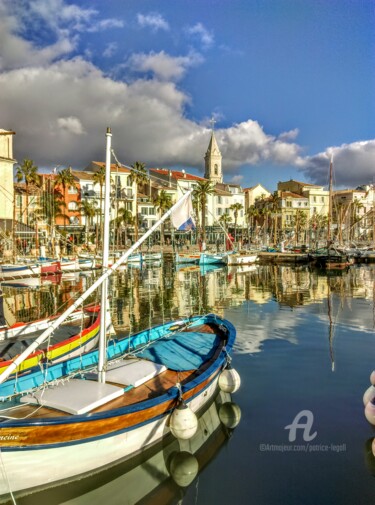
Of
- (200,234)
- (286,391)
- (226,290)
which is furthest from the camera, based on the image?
(200,234)

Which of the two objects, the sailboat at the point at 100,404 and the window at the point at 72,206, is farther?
the window at the point at 72,206

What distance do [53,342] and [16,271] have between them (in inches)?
1410

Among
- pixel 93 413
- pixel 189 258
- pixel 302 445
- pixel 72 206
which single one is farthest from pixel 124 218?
pixel 93 413

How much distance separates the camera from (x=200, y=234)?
97.8 metres

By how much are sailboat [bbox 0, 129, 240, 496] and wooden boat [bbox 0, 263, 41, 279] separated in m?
37.8

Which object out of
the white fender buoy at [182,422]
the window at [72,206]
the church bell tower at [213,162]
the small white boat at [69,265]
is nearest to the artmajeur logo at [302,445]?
the white fender buoy at [182,422]

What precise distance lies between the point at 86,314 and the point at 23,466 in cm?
1202

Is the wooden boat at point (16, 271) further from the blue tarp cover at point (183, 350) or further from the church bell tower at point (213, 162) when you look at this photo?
the church bell tower at point (213, 162)

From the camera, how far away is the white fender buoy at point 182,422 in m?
10.3

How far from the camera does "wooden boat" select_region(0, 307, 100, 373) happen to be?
1387 cm

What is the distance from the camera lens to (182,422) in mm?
10305

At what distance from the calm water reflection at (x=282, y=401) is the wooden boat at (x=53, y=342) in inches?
81.8

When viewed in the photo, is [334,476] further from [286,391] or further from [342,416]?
[286,391]

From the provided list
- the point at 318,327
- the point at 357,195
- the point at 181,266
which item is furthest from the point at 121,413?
the point at 357,195
